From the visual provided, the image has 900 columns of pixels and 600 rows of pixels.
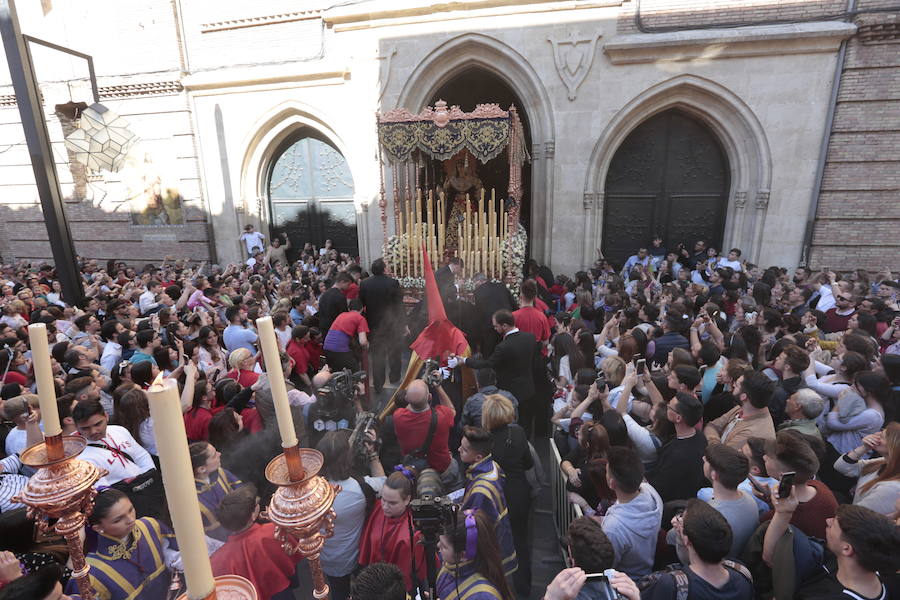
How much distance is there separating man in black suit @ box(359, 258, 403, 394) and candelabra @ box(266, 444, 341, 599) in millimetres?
5057

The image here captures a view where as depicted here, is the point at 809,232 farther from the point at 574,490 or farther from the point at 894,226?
the point at 574,490

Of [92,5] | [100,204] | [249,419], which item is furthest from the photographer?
[100,204]

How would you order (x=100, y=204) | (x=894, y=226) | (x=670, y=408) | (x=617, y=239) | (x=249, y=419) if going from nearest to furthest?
(x=670, y=408)
(x=249, y=419)
(x=894, y=226)
(x=617, y=239)
(x=100, y=204)

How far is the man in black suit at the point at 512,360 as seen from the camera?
4.48 m

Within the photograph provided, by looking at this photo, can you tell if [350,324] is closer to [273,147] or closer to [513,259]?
[513,259]

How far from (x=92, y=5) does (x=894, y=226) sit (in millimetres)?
18238

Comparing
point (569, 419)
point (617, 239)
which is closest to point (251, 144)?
point (617, 239)

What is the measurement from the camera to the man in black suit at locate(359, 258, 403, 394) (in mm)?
6125

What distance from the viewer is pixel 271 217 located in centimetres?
1258

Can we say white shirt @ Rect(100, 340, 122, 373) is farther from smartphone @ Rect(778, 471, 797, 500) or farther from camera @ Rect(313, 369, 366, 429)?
smartphone @ Rect(778, 471, 797, 500)

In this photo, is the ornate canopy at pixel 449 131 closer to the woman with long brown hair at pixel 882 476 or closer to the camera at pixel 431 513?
the woman with long brown hair at pixel 882 476

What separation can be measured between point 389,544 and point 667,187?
993 cm

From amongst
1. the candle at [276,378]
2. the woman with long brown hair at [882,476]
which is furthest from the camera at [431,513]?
the woman with long brown hair at [882,476]

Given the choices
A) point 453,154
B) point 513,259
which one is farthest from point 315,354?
point 453,154
